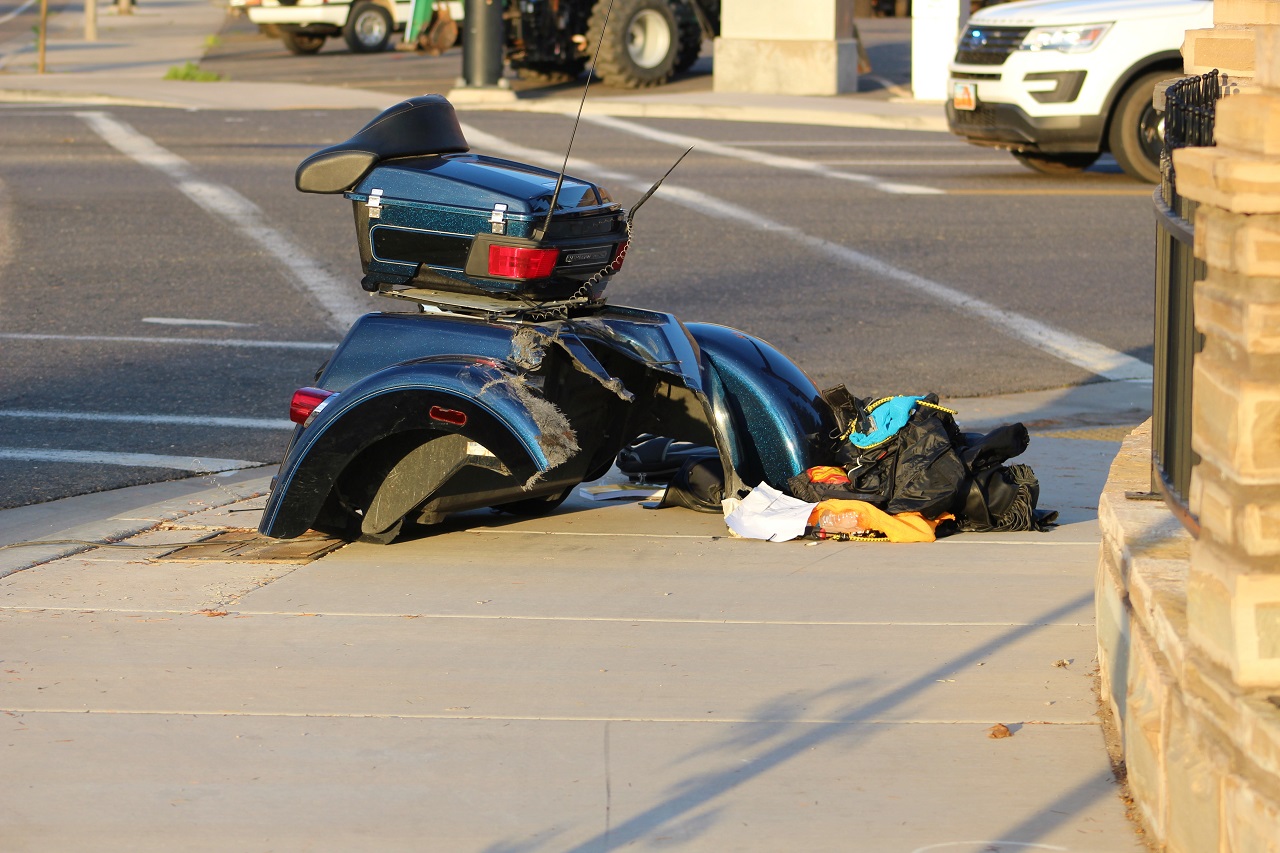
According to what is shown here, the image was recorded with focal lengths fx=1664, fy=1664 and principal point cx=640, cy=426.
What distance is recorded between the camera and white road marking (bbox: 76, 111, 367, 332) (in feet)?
33.4

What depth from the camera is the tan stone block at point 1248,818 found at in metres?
2.71

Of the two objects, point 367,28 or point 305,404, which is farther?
point 367,28

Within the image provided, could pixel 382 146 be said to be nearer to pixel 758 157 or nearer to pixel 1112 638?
pixel 1112 638

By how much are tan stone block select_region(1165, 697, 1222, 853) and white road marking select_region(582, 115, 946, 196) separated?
39.3 ft

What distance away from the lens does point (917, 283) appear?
10977 mm

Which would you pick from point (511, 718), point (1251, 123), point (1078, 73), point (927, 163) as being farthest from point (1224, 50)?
point (927, 163)

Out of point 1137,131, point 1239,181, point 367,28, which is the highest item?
point 367,28

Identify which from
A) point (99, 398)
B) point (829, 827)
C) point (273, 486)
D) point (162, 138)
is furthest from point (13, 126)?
point (829, 827)

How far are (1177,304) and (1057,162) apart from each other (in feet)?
42.1

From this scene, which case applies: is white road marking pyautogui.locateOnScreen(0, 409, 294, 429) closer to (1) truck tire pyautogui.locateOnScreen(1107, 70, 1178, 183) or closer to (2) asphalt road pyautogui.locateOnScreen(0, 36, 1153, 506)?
(2) asphalt road pyautogui.locateOnScreen(0, 36, 1153, 506)

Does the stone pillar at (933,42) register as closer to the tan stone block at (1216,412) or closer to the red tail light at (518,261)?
the red tail light at (518,261)

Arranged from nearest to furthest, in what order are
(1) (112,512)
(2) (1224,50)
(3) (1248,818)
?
(3) (1248,818), (2) (1224,50), (1) (112,512)

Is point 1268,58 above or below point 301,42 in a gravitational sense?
below

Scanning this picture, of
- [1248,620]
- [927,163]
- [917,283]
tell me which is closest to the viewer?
[1248,620]
